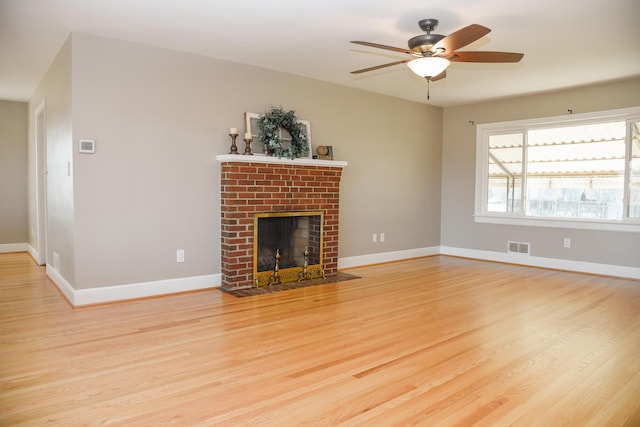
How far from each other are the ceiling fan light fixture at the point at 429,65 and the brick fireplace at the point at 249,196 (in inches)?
75.7

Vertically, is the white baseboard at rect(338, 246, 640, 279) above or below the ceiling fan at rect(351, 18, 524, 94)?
below

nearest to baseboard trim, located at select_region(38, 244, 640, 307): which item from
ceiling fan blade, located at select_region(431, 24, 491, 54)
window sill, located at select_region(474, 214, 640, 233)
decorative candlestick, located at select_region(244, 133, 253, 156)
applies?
window sill, located at select_region(474, 214, 640, 233)

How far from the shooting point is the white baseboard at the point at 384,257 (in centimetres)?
571

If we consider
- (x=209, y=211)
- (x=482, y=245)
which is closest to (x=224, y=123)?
(x=209, y=211)

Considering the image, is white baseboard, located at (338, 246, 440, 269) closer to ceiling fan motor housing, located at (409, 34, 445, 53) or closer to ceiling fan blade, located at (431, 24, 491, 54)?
ceiling fan motor housing, located at (409, 34, 445, 53)

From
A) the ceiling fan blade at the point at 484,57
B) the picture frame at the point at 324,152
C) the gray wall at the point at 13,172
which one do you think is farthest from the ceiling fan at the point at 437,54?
the gray wall at the point at 13,172

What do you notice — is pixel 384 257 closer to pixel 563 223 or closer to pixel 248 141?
pixel 563 223

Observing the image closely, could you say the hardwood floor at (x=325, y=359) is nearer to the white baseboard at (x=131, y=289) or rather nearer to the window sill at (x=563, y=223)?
the white baseboard at (x=131, y=289)

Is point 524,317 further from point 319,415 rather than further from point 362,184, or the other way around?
point 362,184

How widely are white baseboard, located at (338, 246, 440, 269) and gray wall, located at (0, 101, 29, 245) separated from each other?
17.1 ft

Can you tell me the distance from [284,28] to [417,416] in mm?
3059

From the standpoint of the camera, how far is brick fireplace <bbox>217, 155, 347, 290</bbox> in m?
4.37

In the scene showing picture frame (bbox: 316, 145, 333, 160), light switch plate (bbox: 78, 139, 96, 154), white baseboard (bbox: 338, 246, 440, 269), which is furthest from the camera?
white baseboard (bbox: 338, 246, 440, 269)

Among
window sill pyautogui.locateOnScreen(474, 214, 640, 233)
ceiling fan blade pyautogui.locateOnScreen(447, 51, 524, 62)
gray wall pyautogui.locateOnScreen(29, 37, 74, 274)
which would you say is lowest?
window sill pyautogui.locateOnScreen(474, 214, 640, 233)
